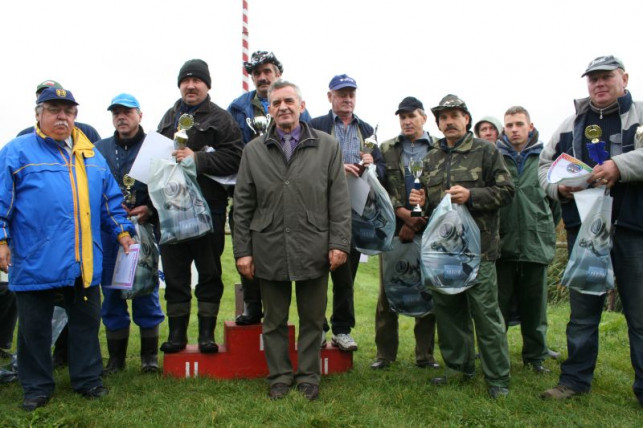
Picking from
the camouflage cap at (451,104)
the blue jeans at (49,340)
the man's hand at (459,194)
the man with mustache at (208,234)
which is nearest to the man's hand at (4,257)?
the blue jeans at (49,340)

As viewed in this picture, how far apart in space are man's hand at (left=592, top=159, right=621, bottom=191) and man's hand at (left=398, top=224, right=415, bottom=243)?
59.4 inches

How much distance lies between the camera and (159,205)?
436cm

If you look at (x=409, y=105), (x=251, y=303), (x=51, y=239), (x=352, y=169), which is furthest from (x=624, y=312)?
(x=51, y=239)

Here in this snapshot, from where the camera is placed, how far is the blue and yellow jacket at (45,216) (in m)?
3.95

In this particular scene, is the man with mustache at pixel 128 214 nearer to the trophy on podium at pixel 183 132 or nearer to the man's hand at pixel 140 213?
the man's hand at pixel 140 213

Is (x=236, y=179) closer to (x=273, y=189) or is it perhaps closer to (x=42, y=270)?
(x=273, y=189)

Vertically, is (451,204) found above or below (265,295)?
above

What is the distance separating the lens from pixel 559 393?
13.9 feet

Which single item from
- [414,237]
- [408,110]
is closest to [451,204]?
[414,237]

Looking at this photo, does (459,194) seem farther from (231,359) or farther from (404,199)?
(231,359)

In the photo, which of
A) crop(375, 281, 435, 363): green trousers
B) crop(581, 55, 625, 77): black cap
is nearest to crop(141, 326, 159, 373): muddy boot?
crop(375, 281, 435, 363): green trousers

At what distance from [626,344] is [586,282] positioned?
2.80m

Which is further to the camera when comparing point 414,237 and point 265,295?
point 414,237

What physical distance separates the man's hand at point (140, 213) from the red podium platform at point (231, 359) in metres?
1.11
